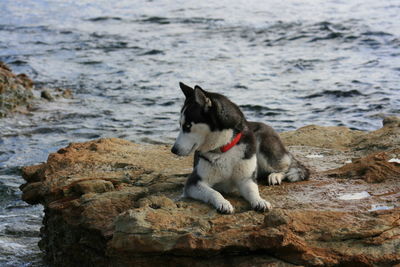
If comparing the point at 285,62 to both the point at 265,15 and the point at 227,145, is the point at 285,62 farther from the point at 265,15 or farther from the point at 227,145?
the point at 227,145

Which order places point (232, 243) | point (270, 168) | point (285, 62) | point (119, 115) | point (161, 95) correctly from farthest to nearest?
point (285, 62)
point (161, 95)
point (119, 115)
point (270, 168)
point (232, 243)

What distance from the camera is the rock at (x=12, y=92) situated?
14.8 m

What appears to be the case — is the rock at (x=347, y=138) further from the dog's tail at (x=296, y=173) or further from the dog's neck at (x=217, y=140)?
the dog's neck at (x=217, y=140)

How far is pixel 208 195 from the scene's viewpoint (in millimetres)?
6297

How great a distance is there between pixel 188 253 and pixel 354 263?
4.53 feet

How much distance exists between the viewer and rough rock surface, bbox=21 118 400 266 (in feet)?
18.2

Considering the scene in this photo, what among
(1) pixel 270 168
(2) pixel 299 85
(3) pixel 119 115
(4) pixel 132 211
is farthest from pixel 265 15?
(4) pixel 132 211

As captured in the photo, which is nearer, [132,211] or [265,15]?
[132,211]

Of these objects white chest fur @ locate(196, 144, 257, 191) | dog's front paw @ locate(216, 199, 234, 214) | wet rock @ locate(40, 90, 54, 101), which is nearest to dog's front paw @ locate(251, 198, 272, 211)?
dog's front paw @ locate(216, 199, 234, 214)

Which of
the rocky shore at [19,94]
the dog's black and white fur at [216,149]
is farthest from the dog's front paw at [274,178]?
the rocky shore at [19,94]

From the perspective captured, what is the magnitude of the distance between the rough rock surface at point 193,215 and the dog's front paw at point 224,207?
0.08 m

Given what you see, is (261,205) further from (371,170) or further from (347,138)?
(347,138)

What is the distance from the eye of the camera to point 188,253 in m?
5.59

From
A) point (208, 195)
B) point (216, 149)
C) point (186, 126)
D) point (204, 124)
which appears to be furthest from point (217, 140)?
point (208, 195)
